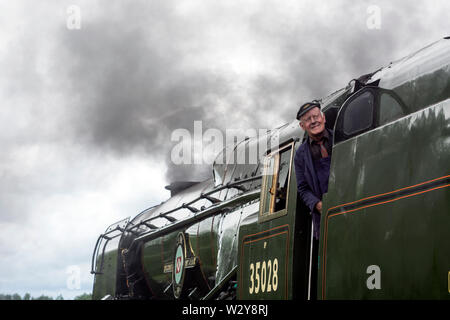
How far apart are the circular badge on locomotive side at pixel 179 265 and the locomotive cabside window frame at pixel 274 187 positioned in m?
3.44

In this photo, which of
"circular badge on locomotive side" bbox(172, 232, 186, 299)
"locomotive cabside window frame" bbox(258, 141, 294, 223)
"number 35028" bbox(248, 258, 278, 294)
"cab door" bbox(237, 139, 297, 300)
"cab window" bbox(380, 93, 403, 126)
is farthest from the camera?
"circular badge on locomotive side" bbox(172, 232, 186, 299)

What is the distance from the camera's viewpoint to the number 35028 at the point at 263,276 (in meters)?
5.16

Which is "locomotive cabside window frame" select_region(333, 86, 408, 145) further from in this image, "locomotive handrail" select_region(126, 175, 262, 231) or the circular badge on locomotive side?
the circular badge on locomotive side

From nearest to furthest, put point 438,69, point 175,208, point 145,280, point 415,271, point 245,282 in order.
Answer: point 415,271, point 438,69, point 245,282, point 175,208, point 145,280

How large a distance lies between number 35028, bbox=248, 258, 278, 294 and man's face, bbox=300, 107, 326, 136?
1.18 metres

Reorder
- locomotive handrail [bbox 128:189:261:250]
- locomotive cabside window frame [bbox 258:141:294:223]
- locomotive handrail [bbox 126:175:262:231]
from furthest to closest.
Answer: locomotive handrail [bbox 126:175:262:231] → locomotive handrail [bbox 128:189:261:250] → locomotive cabside window frame [bbox 258:141:294:223]

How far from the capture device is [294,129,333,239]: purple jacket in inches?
186

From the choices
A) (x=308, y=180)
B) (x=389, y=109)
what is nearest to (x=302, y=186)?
(x=308, y=180)

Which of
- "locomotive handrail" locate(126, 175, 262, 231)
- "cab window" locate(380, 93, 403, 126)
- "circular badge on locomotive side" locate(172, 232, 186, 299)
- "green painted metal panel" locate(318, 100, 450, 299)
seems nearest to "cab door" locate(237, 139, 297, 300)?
"green painted metal panel" locate(318, 100, 450, 299)

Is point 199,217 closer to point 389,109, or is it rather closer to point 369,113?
point 369,113

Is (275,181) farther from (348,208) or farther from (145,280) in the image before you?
(145,280)

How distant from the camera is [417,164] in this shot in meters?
Answer: 3.47

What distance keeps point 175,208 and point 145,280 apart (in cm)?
193
